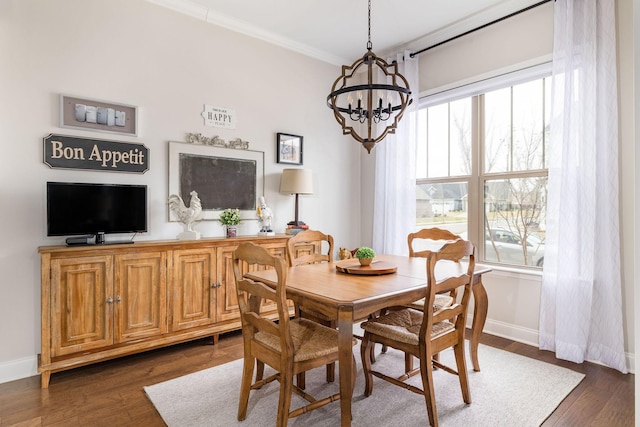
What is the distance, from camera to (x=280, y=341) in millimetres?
1923

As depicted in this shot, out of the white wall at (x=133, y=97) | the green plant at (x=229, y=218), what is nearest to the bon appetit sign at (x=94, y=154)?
the white wall at (x=133, y=97)

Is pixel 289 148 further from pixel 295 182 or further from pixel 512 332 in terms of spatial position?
pixel 512 332

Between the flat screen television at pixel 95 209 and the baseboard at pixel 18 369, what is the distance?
94 centimetres

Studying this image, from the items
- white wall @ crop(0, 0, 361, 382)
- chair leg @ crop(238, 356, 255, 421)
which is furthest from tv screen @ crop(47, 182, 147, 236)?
chair leg @ crop(238, 356, 255, 421)

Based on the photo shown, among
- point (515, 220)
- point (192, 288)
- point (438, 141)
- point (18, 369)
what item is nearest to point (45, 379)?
point (18, 369)

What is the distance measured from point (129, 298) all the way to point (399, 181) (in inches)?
117

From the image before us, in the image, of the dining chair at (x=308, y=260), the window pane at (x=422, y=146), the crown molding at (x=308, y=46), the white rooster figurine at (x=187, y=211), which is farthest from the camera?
the window pane at (x=422, y=146)

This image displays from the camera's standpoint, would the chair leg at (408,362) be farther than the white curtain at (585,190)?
No

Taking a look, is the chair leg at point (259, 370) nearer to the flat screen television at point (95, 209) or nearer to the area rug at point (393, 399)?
the area rug at point (393, 399)

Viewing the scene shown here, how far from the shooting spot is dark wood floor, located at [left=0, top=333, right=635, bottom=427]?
84.8 inches

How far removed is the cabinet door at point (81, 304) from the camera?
99.4 inches

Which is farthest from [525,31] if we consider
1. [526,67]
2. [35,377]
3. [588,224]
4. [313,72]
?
[35,377]

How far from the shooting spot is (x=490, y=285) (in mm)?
3652

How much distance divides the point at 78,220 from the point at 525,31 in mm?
4105
